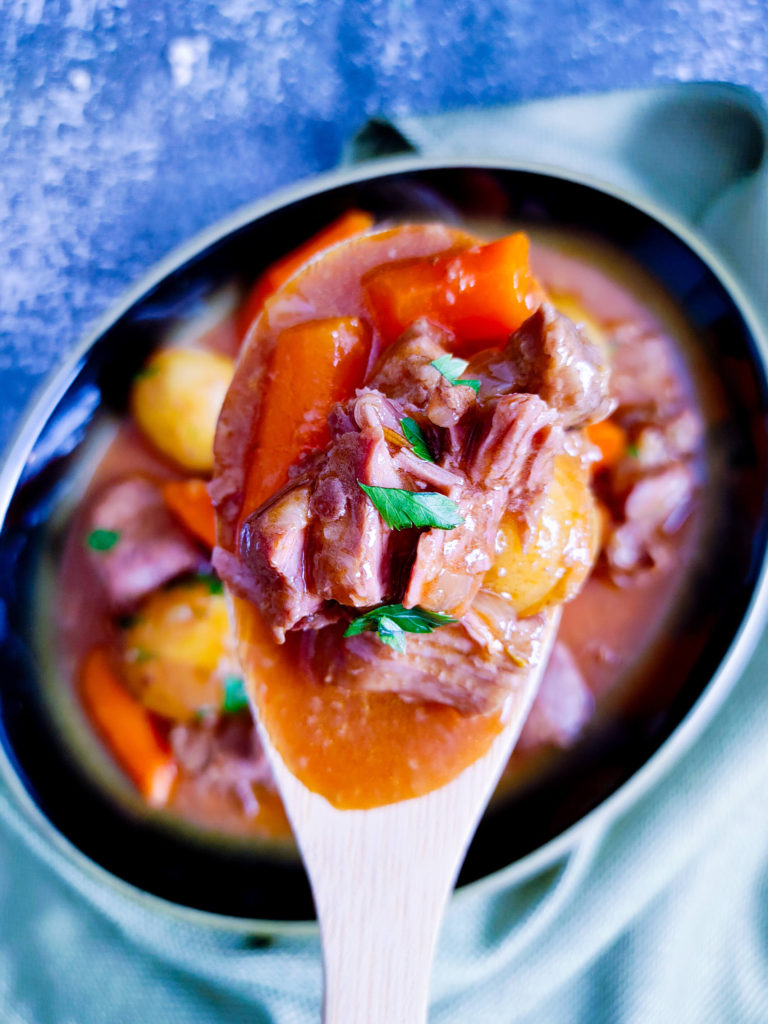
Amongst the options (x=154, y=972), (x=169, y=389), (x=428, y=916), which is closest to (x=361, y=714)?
(x=428, y=916)

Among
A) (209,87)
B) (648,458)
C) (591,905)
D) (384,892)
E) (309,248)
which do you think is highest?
(209,87)

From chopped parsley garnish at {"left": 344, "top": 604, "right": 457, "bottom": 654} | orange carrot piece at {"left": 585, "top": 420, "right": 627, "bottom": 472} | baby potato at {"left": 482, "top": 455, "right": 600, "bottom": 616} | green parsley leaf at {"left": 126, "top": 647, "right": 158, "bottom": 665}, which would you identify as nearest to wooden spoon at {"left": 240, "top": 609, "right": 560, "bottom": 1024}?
baby potato at {"left": 482, "top": 455, "right": 600, "bottom": 616}

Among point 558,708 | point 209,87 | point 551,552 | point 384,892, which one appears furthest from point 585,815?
point 209,87

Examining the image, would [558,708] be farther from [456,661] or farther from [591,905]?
[456,661]

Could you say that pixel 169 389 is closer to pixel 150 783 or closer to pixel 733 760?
pixel 150 783

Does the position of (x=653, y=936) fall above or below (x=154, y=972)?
below

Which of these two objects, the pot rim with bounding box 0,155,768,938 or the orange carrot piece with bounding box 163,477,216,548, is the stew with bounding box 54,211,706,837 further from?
the pot rim with bounding box 0,155,768,938
